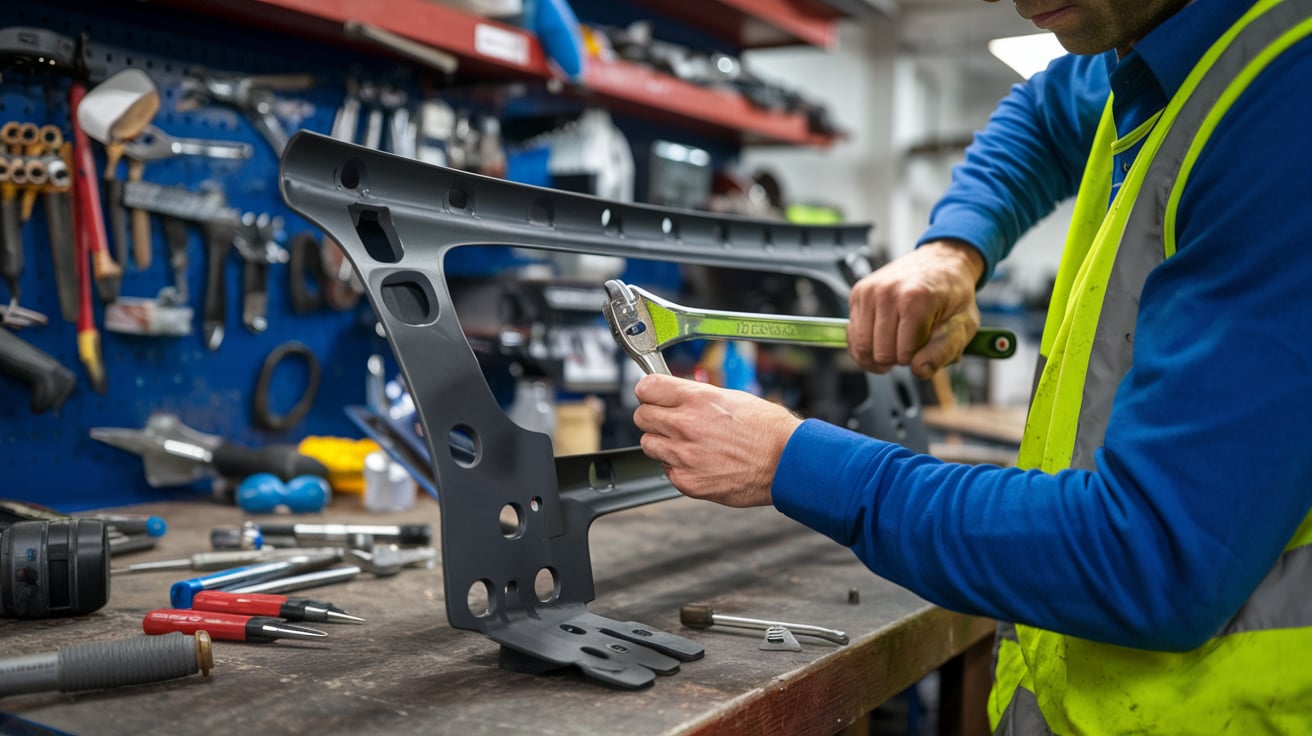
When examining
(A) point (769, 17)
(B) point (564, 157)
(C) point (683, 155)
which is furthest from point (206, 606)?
(A) point (769, 17)

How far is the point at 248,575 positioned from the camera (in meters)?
1.12

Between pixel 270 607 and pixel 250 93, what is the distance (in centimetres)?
109

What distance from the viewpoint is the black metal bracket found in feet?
2.74

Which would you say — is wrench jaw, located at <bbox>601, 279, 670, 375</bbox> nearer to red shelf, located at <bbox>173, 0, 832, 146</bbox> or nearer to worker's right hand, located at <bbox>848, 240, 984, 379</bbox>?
worker's right hand, located at <bbox>848, 240, 984, 379</bbox>

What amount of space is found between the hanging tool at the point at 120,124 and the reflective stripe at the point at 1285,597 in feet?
5.18

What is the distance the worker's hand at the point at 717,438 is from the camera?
84 centimetres

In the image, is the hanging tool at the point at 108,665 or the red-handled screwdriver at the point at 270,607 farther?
the red-handled screwdriver at the point at 270,607

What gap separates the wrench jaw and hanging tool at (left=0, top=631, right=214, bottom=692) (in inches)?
17.7

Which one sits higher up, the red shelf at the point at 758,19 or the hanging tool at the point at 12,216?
the red shelf at the point at 758,19

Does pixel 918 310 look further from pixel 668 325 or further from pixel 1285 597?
pixel 1285 597

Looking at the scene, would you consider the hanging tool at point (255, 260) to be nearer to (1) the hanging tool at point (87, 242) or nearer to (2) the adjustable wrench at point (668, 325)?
(1) the hanging tool at point (87, 242)

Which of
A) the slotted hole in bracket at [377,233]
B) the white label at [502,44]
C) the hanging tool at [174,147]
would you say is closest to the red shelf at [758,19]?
the white label at [502,44]

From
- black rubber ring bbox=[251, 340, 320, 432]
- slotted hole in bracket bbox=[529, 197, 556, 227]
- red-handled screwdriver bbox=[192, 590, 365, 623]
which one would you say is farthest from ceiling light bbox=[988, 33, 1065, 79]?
red-handled screwdriver bbox=[192, 590, 365, 623]

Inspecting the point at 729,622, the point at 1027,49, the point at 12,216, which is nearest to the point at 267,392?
the point at 12,216
